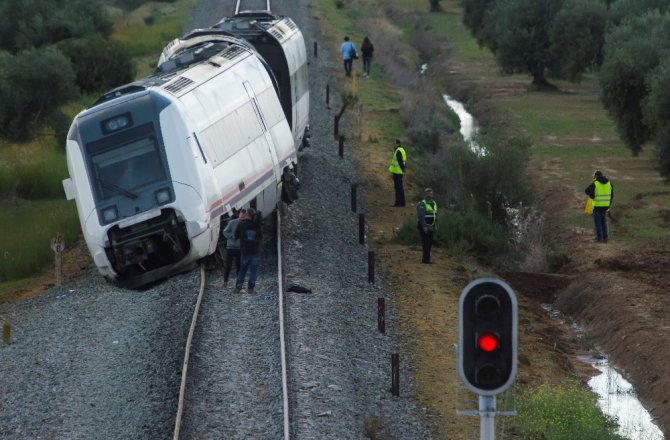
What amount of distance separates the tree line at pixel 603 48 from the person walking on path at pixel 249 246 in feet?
43.5

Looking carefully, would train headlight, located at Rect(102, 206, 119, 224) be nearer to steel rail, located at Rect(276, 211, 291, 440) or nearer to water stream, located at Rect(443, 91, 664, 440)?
steel rail, located at Rect(276, 211, 291, 440)

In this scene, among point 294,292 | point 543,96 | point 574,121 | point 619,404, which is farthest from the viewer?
point 543,96

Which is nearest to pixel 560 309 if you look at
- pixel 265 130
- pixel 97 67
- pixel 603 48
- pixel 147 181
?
pixel 265 130

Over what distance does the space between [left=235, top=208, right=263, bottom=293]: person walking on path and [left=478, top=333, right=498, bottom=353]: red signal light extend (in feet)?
36.3

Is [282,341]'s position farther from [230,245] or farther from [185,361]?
[230,245]

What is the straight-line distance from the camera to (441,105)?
149 feet

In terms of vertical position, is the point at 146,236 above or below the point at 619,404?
above

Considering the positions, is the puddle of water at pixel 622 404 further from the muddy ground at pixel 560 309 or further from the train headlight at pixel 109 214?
the train headlight at pixel 109 214

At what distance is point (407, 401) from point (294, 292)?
402 cm

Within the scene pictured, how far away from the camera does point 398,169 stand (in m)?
28.3

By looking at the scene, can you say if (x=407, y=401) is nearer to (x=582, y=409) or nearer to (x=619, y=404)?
(x=582, y=409)

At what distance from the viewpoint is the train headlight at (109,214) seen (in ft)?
62.3

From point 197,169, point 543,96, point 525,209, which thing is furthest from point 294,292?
point 543,96

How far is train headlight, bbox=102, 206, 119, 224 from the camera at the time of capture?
1900 cm
